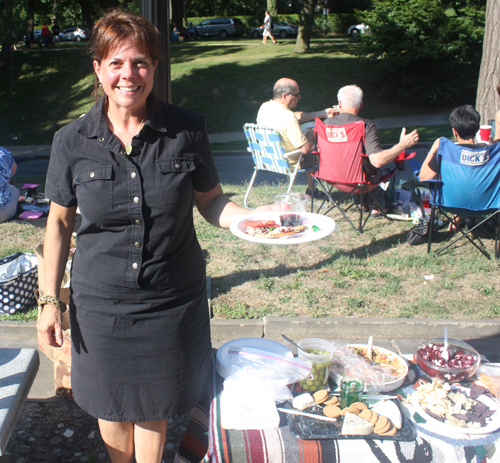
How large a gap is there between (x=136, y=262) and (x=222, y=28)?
4224 cm

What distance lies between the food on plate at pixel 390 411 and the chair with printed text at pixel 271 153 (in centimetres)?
411

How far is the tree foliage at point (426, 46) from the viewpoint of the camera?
54.2 ft

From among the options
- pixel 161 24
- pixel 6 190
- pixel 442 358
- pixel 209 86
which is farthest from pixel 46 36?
pixel 442 358

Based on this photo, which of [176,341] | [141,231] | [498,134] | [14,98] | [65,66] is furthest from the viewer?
[65,66]

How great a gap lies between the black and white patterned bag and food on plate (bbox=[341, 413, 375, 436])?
3104mm

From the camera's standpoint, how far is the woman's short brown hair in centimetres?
184

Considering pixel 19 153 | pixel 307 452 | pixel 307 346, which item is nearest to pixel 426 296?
pixel 307 346

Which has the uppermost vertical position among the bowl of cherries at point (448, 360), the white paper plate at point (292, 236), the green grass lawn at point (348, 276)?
the white paper plate at point (292, 236)

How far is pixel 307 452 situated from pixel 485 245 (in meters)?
4.18

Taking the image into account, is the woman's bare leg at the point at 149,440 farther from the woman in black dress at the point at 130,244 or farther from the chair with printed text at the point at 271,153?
the chair with printed text at the point at 271,153

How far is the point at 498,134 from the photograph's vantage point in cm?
613

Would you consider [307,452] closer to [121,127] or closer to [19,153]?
[121,127]

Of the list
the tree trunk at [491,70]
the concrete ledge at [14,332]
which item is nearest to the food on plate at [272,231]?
the concrete ledge at [14,332]

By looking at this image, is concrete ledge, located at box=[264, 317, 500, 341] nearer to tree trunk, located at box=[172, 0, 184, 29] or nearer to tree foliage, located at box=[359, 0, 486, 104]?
tree foliage, located at box=[359, 0, 486, 104]
